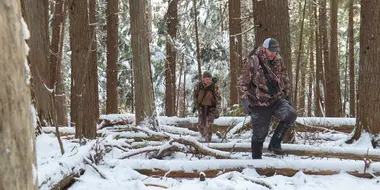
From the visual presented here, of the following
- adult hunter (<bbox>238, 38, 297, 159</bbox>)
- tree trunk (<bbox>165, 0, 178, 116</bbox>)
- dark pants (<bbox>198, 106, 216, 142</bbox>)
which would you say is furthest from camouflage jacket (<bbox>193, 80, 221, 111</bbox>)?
tree trunk (<bbox>165, 0, 178, 116</bbox>)

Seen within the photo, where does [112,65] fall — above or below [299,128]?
above

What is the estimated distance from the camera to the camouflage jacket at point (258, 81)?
572 cm

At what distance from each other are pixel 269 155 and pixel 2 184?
16.4 ft

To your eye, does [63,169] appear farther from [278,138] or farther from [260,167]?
[278,138]

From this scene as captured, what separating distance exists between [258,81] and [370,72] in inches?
97.1

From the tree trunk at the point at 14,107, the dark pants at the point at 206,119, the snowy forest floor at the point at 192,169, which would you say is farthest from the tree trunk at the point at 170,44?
the tree trunk at the point at 14,107

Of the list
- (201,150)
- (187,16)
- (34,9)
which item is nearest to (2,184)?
(201,150)

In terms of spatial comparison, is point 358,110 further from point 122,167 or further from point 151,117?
point 151,117

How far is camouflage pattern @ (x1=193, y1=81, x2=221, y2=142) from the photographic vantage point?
8.75 metres

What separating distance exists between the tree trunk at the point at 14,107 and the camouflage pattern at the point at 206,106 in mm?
7119

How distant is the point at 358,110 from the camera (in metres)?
7.05

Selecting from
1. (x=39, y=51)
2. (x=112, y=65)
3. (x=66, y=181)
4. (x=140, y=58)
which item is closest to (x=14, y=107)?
(x=66, y=181)

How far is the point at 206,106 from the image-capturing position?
8.94m

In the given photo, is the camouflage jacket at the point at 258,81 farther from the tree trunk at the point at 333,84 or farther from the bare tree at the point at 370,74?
the tree trunk at the point at 333,84
